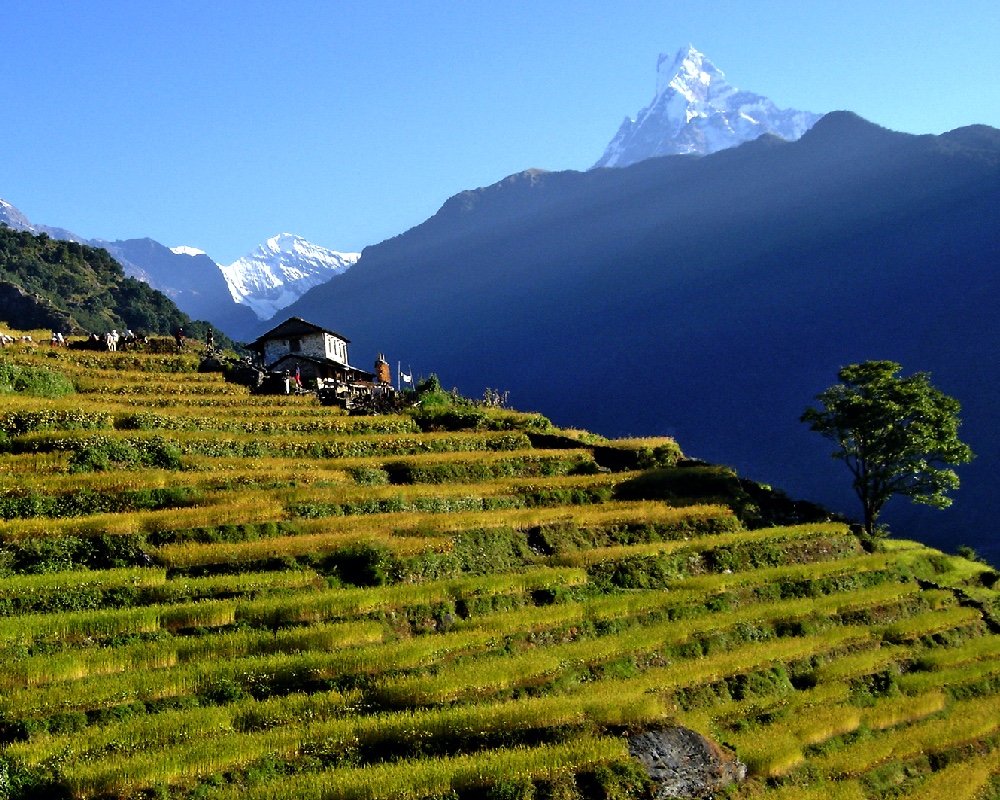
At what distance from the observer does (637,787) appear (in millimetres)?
14273

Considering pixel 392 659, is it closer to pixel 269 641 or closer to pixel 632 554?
pixel 269 641

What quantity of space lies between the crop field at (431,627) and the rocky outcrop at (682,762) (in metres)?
0.41

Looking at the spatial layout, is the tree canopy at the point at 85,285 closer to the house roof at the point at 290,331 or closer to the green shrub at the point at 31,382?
the house roof at the point at 290,331

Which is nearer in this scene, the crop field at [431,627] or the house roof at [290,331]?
the crop field at [431,627]

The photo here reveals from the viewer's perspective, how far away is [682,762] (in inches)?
604

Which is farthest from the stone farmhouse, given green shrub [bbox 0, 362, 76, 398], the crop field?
the crop field

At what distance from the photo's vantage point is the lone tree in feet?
145

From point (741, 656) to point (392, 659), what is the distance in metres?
11.1

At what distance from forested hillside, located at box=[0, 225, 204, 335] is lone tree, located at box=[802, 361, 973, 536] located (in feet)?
347

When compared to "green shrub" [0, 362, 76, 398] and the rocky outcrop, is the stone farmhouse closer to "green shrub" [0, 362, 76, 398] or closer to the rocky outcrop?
"green shrub" [0, 362, 76, 398]

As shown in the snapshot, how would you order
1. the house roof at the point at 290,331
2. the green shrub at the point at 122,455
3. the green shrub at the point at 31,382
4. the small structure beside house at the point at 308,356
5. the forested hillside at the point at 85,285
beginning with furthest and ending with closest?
the forested hillside at the point at 85,285 → the house roof at the point at 290,331 → the small structure beside house at the point at 308,356 → the green shrub at the point at 31,382 → the green shrub at the point at 122,455

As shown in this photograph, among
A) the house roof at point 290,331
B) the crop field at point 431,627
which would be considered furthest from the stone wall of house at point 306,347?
the crop field at point 431,627

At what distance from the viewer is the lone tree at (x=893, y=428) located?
145 ft

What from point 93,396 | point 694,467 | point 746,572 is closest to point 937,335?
point 694,467
